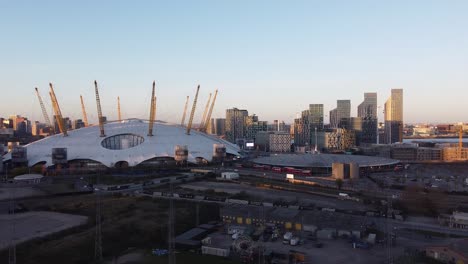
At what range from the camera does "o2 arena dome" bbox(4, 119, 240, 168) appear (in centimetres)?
4659

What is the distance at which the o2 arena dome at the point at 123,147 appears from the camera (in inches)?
1834

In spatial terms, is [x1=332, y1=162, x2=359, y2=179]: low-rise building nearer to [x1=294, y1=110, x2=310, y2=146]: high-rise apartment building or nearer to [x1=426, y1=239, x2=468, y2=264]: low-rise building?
[x1=426, y1=239, x2=468, y2=264]: low-rise building

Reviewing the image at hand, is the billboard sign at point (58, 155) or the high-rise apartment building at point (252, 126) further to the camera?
the high-rise apartment building at point (252, 126)

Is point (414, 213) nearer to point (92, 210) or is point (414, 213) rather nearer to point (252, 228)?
point (252, 228)

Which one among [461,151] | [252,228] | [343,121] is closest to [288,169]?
[252,228]

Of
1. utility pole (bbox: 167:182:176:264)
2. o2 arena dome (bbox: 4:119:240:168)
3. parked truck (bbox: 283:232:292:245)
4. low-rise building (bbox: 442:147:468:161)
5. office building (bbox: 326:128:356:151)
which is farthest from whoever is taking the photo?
office building (bbox: 326:128:356:151)

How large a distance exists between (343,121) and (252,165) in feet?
218

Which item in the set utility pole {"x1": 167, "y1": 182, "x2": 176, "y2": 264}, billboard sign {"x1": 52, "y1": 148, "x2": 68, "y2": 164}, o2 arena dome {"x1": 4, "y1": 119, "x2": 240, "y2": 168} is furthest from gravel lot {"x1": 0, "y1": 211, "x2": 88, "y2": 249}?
o2 arena dome {"x1": 4, "y1": 119, "x2": 240, "y2": 168}

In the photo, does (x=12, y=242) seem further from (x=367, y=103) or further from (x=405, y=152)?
(x=367, y=103)

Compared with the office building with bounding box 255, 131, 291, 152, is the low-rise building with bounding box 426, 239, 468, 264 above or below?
below

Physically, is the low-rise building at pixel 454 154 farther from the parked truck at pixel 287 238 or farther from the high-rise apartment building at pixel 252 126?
the parked truck at pixel 287 238

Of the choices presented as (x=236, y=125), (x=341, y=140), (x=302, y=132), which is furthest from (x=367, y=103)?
(x=341, y=140)

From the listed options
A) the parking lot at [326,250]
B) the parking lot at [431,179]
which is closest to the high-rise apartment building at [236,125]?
the parking lot at [431,179]

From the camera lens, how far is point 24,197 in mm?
29406
